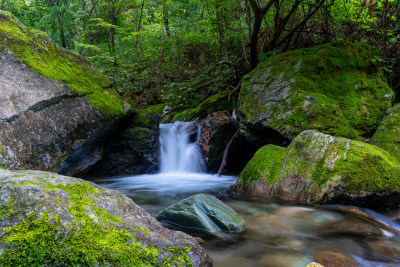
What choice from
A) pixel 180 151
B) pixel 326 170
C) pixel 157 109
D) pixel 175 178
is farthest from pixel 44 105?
pixel 157 109

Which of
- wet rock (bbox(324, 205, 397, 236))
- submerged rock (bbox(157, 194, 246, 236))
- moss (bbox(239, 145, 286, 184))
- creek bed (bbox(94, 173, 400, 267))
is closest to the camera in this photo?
creek bed (bbox(94, 173, 400, 267))

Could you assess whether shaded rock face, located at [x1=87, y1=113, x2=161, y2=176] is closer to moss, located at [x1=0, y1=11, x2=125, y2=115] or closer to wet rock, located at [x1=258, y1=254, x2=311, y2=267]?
moss, located at [x1=0, y1=11, x2=125, y2=115]

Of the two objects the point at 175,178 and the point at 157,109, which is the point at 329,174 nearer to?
the point at 175,178

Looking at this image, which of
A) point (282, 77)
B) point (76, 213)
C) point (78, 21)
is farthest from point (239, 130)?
point (78, 21)

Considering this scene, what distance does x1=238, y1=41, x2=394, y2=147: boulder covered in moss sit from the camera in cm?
556

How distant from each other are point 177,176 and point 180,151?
86cm

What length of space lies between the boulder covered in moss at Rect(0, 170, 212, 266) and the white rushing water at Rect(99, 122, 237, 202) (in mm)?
3301

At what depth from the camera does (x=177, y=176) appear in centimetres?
746

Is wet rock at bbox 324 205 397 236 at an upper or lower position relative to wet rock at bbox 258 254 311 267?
upper

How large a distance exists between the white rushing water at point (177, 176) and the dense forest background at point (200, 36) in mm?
2111

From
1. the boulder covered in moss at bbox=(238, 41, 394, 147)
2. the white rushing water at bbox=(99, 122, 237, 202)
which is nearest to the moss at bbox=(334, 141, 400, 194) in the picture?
the boulder covered in moss at bbox=(238, 41, 394, 147)

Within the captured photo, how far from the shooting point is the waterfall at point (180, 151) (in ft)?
25.5

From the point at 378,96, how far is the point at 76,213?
261 inches

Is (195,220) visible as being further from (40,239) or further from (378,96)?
(378,96)
